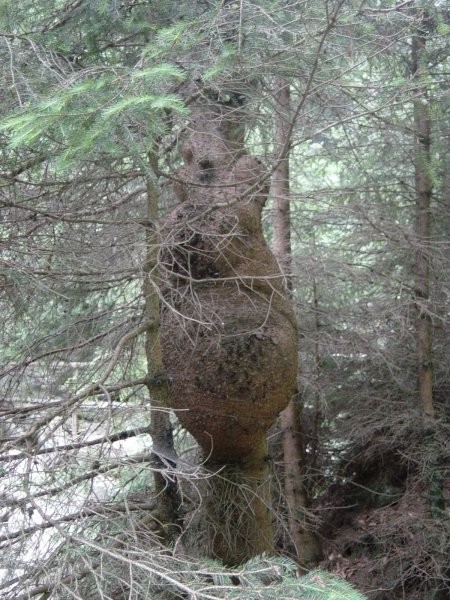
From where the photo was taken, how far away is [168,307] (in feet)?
16.8

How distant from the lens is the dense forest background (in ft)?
12.6

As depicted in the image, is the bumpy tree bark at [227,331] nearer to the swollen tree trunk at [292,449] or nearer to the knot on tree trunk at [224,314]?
the knot on tree trunk at [224,314]

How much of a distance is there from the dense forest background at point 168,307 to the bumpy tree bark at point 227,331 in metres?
0.15

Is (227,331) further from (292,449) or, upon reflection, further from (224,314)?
(292,449)

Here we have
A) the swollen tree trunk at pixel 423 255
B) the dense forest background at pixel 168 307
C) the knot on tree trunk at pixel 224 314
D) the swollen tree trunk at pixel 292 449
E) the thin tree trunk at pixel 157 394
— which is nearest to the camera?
the dense forest background at pixel 168 307

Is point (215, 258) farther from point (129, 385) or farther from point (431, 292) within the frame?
point (431, 292)

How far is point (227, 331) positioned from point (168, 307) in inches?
18.6

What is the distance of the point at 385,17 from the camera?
473 cm

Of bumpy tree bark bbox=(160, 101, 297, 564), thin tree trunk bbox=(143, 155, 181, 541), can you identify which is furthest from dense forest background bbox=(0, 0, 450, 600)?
bumpy tree bark bbox=(160, 101, 297, 564)

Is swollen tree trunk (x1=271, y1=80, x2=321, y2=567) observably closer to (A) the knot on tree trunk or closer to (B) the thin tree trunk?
(A) the knot on tree trunk

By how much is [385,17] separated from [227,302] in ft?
7.33

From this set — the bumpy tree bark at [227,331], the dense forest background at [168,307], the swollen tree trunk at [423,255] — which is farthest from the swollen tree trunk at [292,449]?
the bumpy tree bark at [227,331]

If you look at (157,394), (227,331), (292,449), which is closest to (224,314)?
(227,331)

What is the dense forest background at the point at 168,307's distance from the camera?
384 centimetres
